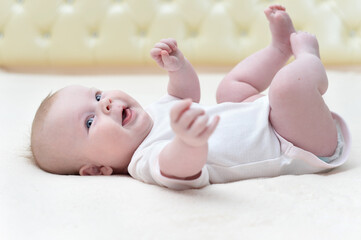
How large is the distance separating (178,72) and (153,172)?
42 centimetres

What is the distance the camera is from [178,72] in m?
1.34

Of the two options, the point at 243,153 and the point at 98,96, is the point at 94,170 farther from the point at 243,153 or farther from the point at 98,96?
the point at 243,153

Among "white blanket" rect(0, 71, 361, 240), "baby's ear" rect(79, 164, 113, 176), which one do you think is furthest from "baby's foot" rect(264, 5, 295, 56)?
"baby's ear" rect(79, 164, 113, 176)

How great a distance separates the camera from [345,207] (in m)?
0.91

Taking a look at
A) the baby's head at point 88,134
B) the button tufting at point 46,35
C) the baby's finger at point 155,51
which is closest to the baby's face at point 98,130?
the baby's head at point 88,134

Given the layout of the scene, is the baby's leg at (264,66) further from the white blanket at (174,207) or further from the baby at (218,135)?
the white blanket at (174,207)

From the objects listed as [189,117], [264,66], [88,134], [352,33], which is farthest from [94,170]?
[352,33]

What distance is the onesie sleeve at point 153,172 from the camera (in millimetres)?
992

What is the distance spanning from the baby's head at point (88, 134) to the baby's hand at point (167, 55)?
0.52 feet

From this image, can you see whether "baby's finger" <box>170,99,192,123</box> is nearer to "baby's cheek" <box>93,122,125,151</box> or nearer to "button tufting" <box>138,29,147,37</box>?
"baby's cheek" <box>93,122,125,151</box>

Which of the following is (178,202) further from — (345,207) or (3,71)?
(3,71)

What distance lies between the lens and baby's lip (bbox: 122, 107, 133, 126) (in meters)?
1.14

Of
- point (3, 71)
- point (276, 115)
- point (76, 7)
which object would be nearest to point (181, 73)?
point (276, 115)

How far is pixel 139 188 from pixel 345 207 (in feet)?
1.36
